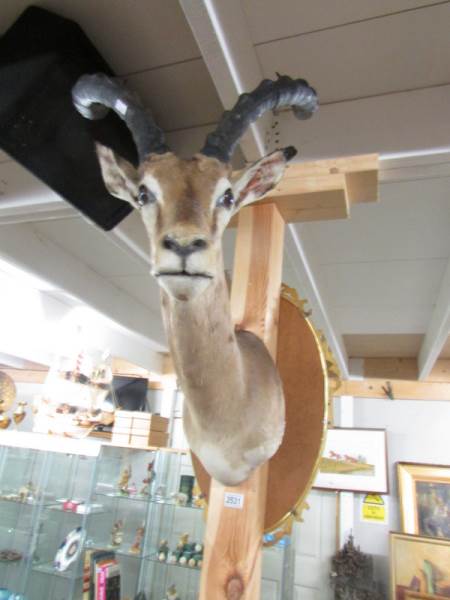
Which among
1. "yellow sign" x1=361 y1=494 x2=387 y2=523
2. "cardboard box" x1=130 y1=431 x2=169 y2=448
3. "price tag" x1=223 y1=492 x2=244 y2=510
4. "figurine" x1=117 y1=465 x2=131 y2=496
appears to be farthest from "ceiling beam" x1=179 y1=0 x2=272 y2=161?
"yellow sign" x1=361 y1=494 x2=387 y2=523

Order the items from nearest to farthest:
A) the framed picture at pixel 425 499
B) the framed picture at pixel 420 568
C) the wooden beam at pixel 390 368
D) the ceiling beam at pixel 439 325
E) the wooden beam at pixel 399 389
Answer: the ceiling beam at pixel 439 325 < the framed picture at pixel 420 568 < the framed picture at pixel 425 499 < the wooden beam at pixel 399 389 < the wooden beam at pixel 390 368

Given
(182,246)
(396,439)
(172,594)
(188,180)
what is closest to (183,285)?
(182,246)

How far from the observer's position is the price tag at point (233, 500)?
2.63ft

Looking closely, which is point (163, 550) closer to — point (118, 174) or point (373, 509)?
point (373, 509)

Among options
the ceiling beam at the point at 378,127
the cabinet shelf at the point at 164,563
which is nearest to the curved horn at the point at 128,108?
the ceiling beam at the point at 378,127

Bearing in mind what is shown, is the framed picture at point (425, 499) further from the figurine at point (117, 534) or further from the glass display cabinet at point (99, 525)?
the figurine at point (117, 534)

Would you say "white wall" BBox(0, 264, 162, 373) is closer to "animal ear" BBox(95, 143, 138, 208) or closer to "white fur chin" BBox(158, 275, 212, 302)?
"animal ear" BBox(95, 143, 138, 208)

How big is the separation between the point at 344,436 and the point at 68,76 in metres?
3.22

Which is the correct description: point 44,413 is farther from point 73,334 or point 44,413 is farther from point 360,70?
point 360,70

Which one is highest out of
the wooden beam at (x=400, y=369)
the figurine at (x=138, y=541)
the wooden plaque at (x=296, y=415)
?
Result: the wooden beam at (x=400, y=369)

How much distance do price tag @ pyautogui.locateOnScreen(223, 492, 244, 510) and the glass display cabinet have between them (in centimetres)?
217

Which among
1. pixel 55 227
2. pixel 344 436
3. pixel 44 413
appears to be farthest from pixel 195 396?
pixel 344 436

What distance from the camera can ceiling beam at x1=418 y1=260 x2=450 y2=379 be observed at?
1.88 meters

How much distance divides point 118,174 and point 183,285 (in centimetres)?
29
